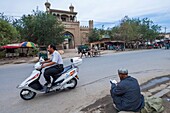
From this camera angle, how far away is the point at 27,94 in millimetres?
4711

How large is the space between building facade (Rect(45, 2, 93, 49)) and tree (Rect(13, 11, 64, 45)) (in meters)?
10.8

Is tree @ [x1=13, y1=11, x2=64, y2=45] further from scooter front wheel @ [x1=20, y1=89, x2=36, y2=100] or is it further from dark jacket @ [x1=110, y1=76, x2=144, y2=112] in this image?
dark jacket @ [x1=110, y1=76, x2=144, y2=112]

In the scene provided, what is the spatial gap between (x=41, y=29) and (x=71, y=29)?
50.0 feet

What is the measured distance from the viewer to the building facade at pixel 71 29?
4312 centimetres

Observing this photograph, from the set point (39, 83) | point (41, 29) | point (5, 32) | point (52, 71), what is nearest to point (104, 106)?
point (52, 71)

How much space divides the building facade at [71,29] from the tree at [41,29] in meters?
10.8

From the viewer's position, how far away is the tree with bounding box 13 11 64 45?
29234 millimetres

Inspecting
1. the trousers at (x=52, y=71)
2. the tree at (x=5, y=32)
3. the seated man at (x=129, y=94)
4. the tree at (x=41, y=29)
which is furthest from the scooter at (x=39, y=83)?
the tree at (x=41, y=29)

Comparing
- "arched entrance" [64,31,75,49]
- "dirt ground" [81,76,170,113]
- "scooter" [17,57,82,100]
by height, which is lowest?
"dirt ground" [81,76,170,113]

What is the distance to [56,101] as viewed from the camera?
4418 millimetres

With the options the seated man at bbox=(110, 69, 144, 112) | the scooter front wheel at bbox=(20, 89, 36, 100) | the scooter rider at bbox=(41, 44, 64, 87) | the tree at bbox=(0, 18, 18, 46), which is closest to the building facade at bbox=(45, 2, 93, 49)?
the tree at bbox=(0, 18, 18, 46)

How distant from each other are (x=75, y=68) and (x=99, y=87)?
3.64 ft

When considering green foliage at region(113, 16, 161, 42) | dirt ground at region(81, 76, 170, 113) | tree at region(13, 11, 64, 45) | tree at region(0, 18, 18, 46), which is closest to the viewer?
dirt ground at region(81, 76, 170, 113)

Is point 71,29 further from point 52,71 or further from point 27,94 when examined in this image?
point 27,94
